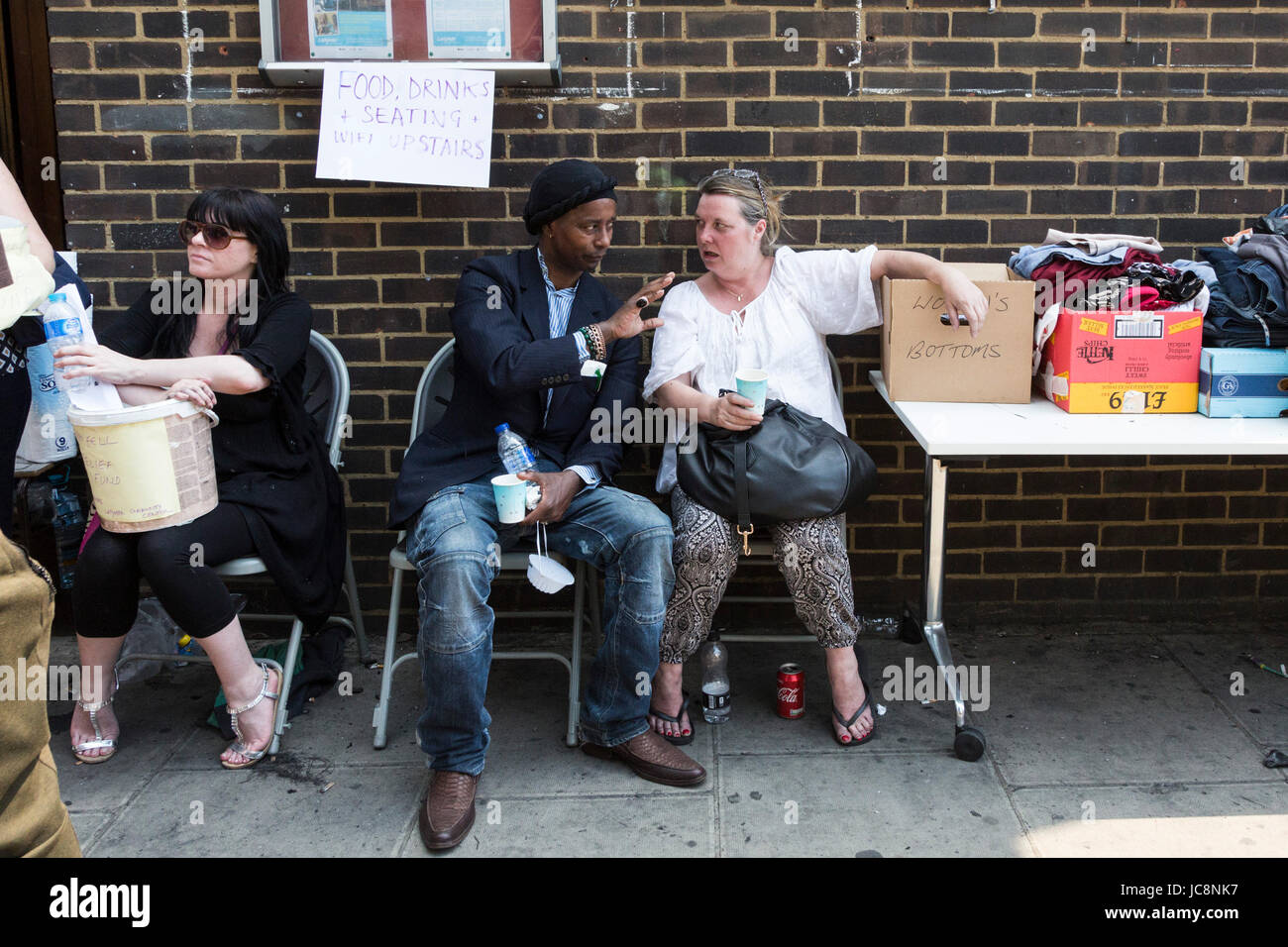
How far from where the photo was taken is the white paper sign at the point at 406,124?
362 centimetres

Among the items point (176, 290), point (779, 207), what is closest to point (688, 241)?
point (779, 207)

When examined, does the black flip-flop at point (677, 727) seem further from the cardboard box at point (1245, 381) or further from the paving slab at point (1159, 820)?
the cardboard box at point (1245, 381)

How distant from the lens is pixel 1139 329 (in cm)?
310

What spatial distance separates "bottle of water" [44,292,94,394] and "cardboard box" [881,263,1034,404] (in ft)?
7.40

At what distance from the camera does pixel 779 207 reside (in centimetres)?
370

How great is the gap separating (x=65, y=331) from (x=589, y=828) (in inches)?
75.7

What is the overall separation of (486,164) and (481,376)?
844 mm

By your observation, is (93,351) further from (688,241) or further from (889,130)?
(889,130)

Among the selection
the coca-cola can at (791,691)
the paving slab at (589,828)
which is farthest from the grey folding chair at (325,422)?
the coca-cola can at (791,691)

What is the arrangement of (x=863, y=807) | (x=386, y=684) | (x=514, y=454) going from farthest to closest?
(x=386, y=684)
(x=514, y=454)
(x=863, y=807)

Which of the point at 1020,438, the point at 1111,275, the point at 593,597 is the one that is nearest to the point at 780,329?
the point at 1020,438

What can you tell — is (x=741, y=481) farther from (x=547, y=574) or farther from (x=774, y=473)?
(x=547, y=574)

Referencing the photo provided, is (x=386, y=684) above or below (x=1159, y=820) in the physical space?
above

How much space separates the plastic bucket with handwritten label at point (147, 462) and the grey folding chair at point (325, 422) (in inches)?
10.9
